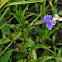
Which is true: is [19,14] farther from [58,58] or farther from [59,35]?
[59,35]

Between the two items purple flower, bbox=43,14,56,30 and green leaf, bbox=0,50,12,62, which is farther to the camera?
purple flower, bbox=43,14,56,30

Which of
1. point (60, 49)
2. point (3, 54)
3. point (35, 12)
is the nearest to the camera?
point (3, 54)

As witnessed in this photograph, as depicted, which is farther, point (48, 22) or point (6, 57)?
point (48, 22)

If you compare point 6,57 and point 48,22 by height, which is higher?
point 48,22

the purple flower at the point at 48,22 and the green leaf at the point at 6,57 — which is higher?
the purple flower at the point at 48,22

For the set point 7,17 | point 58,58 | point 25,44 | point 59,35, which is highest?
point 7,17

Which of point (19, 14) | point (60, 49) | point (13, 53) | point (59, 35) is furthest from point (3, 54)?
point (59, 35)

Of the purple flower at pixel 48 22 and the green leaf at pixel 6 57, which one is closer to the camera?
the green leaf at pixel 6 57

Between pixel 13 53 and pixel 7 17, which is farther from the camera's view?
pixel 7 17

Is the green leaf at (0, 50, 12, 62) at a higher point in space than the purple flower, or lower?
lower

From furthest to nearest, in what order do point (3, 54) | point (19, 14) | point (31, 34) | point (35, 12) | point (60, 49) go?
1. point (35, 12)
2. point (31, 34)
3. point (60, 49)
4. point (3, 54)
5. point (19, 14)

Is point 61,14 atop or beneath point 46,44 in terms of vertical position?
atop
